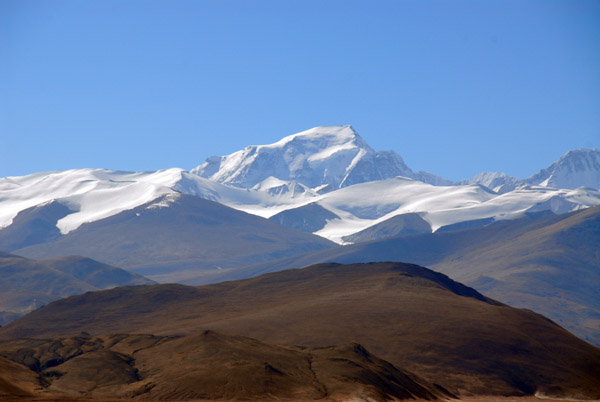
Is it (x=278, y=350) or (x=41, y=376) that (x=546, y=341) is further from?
(x=41, y=376)

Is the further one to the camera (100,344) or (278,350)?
(100,344)

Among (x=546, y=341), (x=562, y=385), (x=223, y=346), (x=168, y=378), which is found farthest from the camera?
(x=546, y=341)

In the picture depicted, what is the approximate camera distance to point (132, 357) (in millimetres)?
147500

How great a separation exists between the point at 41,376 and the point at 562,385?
9554cm

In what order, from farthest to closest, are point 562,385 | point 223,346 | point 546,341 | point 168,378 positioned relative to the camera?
point 546,341, point 562,385, point 223,346, point 168,378

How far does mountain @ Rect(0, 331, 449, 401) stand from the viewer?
12019 centimetres

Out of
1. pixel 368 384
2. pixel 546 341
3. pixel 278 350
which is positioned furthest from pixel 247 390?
pixel 546 341

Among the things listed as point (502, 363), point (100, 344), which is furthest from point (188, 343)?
point (502, 363)

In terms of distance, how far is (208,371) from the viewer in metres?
126

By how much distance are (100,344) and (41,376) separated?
27.7 meters

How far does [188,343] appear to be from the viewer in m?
148

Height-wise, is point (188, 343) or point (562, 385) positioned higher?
point (188, 343)

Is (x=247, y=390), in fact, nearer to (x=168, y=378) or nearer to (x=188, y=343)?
(x=168, y=378)

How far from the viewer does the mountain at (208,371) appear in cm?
12019
